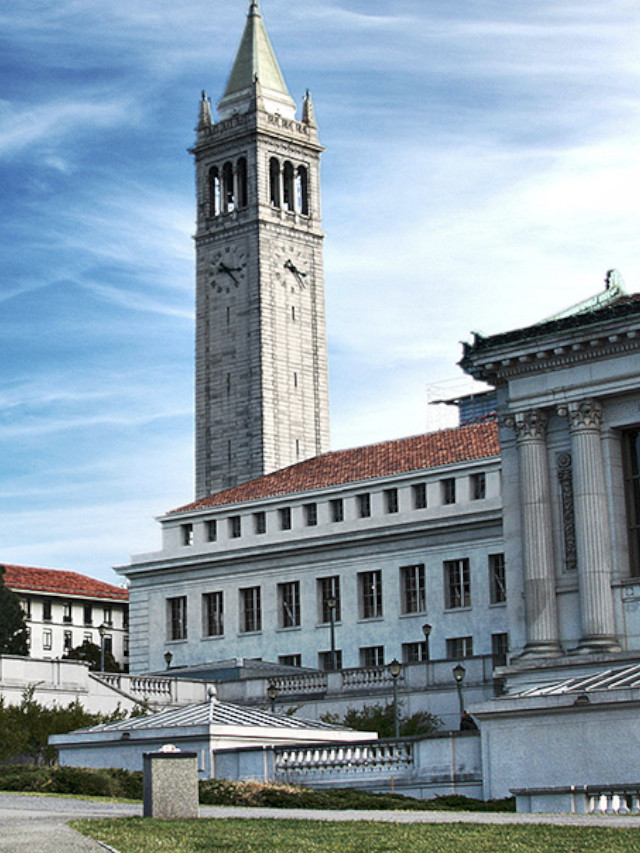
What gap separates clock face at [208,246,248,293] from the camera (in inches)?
4818

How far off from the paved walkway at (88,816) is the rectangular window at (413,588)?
4843 centimetres

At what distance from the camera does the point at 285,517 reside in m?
89.1

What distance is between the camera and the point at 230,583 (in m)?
89.1

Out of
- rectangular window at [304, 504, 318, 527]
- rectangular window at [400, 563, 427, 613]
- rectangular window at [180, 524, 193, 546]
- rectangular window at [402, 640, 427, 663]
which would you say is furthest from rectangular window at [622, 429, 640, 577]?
rectangular window at [180, 524, 193, 546]

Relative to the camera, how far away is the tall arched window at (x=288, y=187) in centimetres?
12762

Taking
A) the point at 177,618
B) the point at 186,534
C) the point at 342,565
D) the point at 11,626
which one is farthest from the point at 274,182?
the point at 342,565

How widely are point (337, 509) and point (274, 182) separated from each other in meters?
46.1

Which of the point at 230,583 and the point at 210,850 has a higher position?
the point at 230,583

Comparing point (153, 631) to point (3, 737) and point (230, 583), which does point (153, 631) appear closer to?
point (230, 583)

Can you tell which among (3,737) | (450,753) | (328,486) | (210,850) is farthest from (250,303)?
(210,850)

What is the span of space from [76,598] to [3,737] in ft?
304

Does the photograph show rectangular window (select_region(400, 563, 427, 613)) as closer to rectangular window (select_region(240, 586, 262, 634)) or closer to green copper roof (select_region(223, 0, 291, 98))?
rectangular window (select_region(240, 586, 262, 634))

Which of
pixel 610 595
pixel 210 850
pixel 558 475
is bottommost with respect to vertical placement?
pixel 210 850

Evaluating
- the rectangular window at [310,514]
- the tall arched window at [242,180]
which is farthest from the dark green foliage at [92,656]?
the rectangular window at [310,514]
